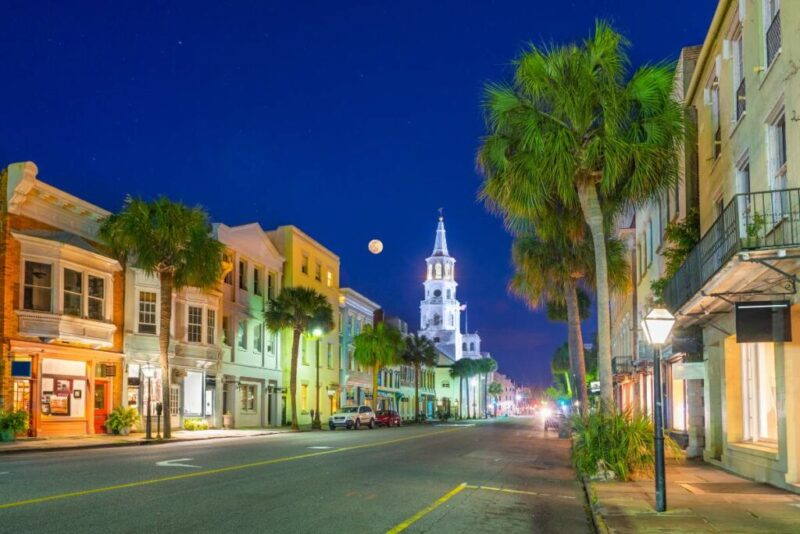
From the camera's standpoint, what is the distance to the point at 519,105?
701 inches

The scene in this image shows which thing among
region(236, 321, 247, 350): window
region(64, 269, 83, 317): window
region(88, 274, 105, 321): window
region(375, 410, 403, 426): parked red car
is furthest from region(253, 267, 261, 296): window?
region(64, 269, 83, 317): window

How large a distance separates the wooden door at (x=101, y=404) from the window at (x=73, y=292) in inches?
148

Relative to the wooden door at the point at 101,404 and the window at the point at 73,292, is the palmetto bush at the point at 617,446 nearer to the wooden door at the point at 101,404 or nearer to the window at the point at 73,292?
the window at the point at 73,292

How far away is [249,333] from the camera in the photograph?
1930 inches

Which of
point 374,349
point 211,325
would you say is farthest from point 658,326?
point 374,349

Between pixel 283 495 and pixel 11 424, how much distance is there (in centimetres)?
1933

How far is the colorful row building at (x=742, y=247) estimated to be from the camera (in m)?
13.3

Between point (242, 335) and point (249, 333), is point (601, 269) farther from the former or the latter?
point (249, 333)

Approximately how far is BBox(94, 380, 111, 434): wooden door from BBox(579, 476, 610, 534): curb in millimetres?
24121

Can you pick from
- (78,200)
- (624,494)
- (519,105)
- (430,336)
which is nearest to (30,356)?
(78,200)

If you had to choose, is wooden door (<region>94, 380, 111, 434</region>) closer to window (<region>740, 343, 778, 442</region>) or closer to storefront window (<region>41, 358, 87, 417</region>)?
storefront window (<region>41, 358, 87, 417</region>)

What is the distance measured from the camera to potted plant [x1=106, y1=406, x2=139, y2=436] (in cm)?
3403

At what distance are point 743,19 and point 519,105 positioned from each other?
473 centimetres

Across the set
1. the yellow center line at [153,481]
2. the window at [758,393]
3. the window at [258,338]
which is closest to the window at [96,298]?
the window at [258,338]
